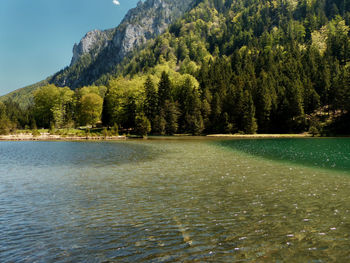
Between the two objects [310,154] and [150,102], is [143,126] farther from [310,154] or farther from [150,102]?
[310,154]

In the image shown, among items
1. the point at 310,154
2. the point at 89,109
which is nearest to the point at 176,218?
the point at 310,154

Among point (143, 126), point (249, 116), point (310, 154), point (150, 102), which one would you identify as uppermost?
point (150, 102)

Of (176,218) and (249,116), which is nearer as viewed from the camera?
(176,218)

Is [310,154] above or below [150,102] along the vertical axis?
below

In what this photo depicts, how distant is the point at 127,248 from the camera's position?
28.5 ft

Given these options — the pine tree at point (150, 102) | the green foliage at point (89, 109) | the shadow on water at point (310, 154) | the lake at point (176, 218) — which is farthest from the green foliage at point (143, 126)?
the lake at point (176, 218)

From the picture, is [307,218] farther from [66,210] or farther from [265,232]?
[66,210]

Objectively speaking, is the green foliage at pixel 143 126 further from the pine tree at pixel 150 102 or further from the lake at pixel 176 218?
the lake at pixel 176 218

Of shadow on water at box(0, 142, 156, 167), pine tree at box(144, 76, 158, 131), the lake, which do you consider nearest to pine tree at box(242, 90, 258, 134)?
pine tree at box(144, 76, 158, 131)

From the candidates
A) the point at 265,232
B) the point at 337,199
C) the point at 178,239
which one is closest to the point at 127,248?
the point at 178,239

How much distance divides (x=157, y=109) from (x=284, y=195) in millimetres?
94398

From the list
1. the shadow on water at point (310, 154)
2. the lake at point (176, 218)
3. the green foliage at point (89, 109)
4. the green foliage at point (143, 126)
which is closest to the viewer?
the lake at point (176, 218)

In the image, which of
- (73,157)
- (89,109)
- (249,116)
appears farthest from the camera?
(89,109)

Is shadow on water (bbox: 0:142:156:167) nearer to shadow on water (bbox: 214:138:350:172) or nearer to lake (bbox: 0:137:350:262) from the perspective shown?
lake (bbox: 0:137:350:262)
